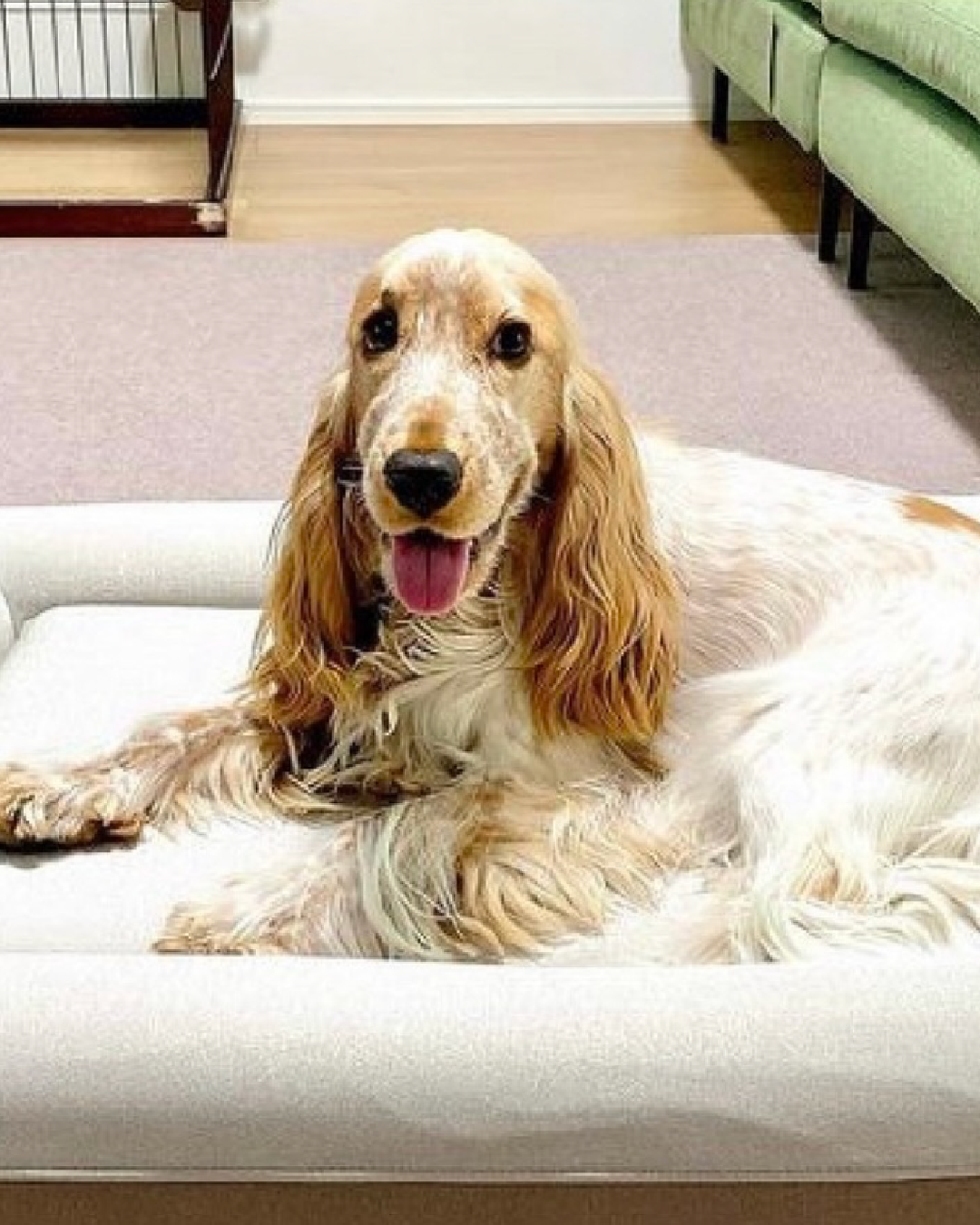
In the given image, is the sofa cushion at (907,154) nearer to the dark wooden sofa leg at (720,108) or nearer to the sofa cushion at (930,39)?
the sofa cushion at (930,39)

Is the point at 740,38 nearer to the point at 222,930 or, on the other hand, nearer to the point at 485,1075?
the point at 222,930

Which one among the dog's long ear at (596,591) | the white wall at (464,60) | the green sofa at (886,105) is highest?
the dog's long ear at (596,591)

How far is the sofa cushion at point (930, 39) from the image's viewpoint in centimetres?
375

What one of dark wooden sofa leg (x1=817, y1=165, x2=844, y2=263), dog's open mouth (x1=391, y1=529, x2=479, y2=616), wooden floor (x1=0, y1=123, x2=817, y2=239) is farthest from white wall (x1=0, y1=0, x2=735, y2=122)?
dog's open mouth (x1=391, y1=529, x2=479, y2=616)

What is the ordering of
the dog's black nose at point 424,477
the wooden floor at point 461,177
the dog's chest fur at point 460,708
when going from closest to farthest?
the dog's black nose at point 424,477, the dog's chest fur at point 460,708, the wooden floor at point 461,177

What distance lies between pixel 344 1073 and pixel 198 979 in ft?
0.44

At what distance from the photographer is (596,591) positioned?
1754mm

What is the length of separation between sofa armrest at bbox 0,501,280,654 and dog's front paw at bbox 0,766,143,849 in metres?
0.48

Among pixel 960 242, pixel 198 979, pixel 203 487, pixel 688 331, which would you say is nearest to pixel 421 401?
pixel 198 979

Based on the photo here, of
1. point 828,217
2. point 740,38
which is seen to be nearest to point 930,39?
point 828,217

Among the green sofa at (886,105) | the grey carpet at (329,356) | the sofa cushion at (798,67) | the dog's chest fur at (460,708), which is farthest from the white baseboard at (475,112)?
the dog's chest fur at (460,708)

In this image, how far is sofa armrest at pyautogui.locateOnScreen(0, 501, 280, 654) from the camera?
7.69ft

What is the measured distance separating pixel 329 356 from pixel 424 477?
2.74 m

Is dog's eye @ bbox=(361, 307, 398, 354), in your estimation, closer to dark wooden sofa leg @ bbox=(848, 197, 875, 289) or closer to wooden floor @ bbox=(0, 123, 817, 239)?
dark wooden sofa leg @ bbox=(848, 197, 875, 289)
